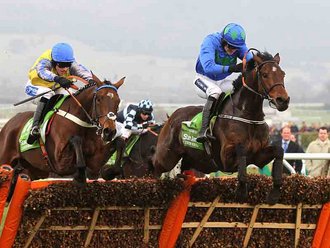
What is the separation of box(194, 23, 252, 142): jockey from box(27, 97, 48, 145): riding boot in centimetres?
173

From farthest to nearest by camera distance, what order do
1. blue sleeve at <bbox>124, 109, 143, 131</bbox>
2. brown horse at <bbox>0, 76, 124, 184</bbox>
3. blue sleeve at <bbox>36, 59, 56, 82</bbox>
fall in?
1. blue sleeve at <bbox>124, 109, 143, 131</bbox>
2. blue sleeve at <bbox>36, 59, 56, 82</bbox>
3. brown horse at <bbox>0, 76, 124, 184</bbox>

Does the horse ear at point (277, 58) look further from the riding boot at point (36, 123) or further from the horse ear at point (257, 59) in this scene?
the riding boot at point (36, 123)

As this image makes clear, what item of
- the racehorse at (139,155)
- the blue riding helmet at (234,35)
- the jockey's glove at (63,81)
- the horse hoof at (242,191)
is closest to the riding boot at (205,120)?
the blue riding helmet at (234,35)

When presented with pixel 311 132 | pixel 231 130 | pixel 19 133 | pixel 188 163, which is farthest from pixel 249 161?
pixel 311 132

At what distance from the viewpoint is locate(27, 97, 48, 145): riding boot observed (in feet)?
25.3

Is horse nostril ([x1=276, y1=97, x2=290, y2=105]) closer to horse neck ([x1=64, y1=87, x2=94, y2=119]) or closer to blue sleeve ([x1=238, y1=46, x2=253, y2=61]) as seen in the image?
blue sleeve ([x1=238, y1=46, x2=253, y2=61])

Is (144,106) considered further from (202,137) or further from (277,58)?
(277,58)

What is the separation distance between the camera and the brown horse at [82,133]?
6836mm

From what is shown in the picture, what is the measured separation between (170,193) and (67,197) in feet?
3.21

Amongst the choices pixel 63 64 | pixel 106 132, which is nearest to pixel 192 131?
pixel 106 132

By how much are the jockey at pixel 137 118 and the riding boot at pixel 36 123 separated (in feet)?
9.42

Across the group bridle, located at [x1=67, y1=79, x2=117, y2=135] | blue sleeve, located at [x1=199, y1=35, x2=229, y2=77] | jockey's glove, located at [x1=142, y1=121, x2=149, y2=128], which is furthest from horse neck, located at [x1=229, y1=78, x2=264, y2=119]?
jockey's glove, located at [x1=142, y1=121, x2=149, y2=128]

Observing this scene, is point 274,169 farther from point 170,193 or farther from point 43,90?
point 43,90

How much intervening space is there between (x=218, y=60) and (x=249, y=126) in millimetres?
981
